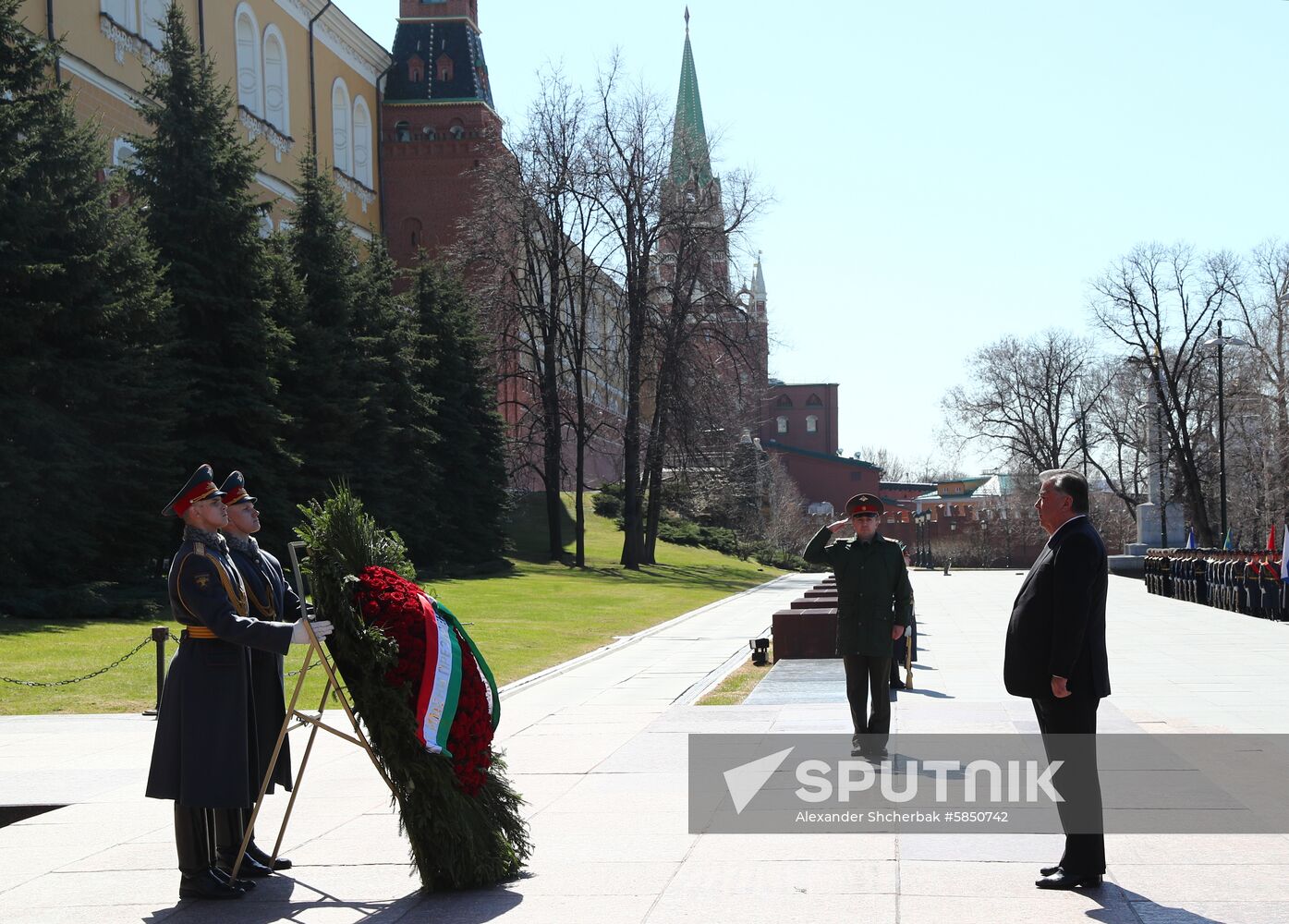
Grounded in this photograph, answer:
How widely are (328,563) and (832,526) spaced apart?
4.30 m

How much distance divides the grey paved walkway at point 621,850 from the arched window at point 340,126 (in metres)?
51.8

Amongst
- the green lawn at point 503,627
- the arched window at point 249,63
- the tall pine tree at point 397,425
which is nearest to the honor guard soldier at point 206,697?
the green lawn at point 503,627

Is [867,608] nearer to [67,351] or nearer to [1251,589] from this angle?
[67,351]

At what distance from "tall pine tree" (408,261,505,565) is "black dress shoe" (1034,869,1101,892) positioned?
127ft

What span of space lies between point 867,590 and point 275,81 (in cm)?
5048

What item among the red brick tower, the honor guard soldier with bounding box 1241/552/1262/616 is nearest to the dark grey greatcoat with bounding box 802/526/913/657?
the honor guard soldier with bounding box 1241/552/1262/616

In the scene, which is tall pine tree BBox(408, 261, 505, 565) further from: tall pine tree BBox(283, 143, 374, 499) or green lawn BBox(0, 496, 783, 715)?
tall pine tree BBox(283, 143, 374, 499)

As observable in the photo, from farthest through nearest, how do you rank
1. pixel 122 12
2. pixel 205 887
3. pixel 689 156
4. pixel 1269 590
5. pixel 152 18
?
pixel 689 156
pixel 152 18
pixel 122 12
pixel 1269 590
pixel 205 887

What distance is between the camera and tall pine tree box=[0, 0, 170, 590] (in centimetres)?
2372

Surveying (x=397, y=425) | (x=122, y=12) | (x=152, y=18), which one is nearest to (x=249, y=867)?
(x=397, y=425)

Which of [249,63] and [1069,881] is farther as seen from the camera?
[249,63]

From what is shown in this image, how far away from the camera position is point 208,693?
22.3 ft

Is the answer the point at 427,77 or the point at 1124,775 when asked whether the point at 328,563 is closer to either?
the point at 1124,775

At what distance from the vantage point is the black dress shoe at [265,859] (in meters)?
7.03
